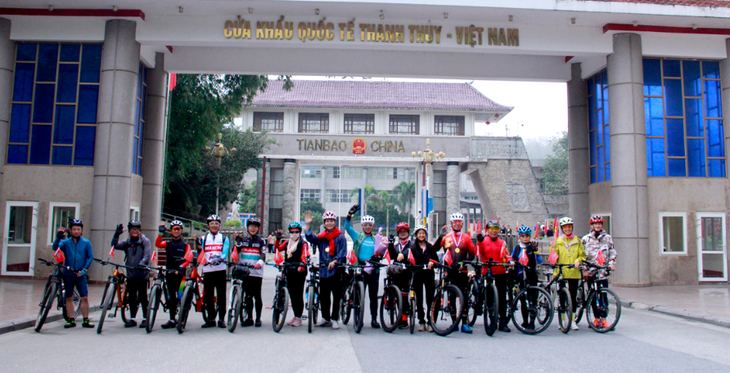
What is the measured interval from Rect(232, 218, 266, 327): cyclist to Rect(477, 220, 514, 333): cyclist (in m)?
3.49

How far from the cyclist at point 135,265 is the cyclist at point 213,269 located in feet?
2.94

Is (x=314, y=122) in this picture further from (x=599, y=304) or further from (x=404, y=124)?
(x=599, y=304)

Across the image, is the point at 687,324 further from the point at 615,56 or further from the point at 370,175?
the point at 370,175

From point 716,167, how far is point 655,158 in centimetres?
178

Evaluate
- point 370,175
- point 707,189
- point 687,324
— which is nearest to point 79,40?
point 687,324

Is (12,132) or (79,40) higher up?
(79,40)

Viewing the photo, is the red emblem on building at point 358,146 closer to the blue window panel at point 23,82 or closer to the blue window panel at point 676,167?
the blue window panel at point 676,167

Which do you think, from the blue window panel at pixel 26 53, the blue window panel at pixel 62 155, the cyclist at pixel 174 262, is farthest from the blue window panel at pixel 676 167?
the blue window panel at pixel 26 53

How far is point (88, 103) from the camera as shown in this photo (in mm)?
15312

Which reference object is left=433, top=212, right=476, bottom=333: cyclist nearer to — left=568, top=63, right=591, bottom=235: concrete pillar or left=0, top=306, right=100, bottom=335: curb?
left=0, top=306, right=100, bottom=335: curb

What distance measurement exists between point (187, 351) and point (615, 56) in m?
13.5

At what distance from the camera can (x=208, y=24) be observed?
601 inches

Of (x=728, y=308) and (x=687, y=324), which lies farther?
(x=728, y=308)

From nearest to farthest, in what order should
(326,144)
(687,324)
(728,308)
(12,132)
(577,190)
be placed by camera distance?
(687,324) → (728,308) → (12,132) → (577,190) → (326,144)
